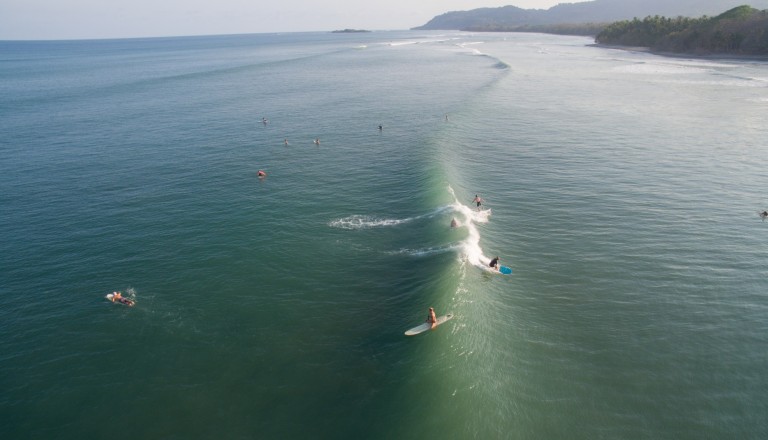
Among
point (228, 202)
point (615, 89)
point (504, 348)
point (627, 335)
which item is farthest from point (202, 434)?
point (615, 89)

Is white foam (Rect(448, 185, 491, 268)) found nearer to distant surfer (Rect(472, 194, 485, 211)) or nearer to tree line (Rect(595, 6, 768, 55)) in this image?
distant surfer (Rect(472, 194, 485, 211))

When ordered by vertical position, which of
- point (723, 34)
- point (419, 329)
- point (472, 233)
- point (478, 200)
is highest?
point (723, 34)

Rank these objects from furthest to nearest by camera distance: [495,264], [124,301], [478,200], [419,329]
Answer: [478,200]
[495,264]
[124,301]
[419,329]

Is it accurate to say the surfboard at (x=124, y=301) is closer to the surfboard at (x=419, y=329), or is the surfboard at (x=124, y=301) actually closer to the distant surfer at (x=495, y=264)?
the surfboard at (x=419, y=329)

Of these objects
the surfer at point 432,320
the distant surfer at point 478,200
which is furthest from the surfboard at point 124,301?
the distant surfer at point 478,200

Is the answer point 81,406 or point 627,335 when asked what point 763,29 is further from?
point 81,406

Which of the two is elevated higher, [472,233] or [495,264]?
[472,233]

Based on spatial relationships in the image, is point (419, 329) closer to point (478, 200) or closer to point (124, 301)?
point (478, 200)

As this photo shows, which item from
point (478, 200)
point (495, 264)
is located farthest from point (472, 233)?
point (495, 264)
